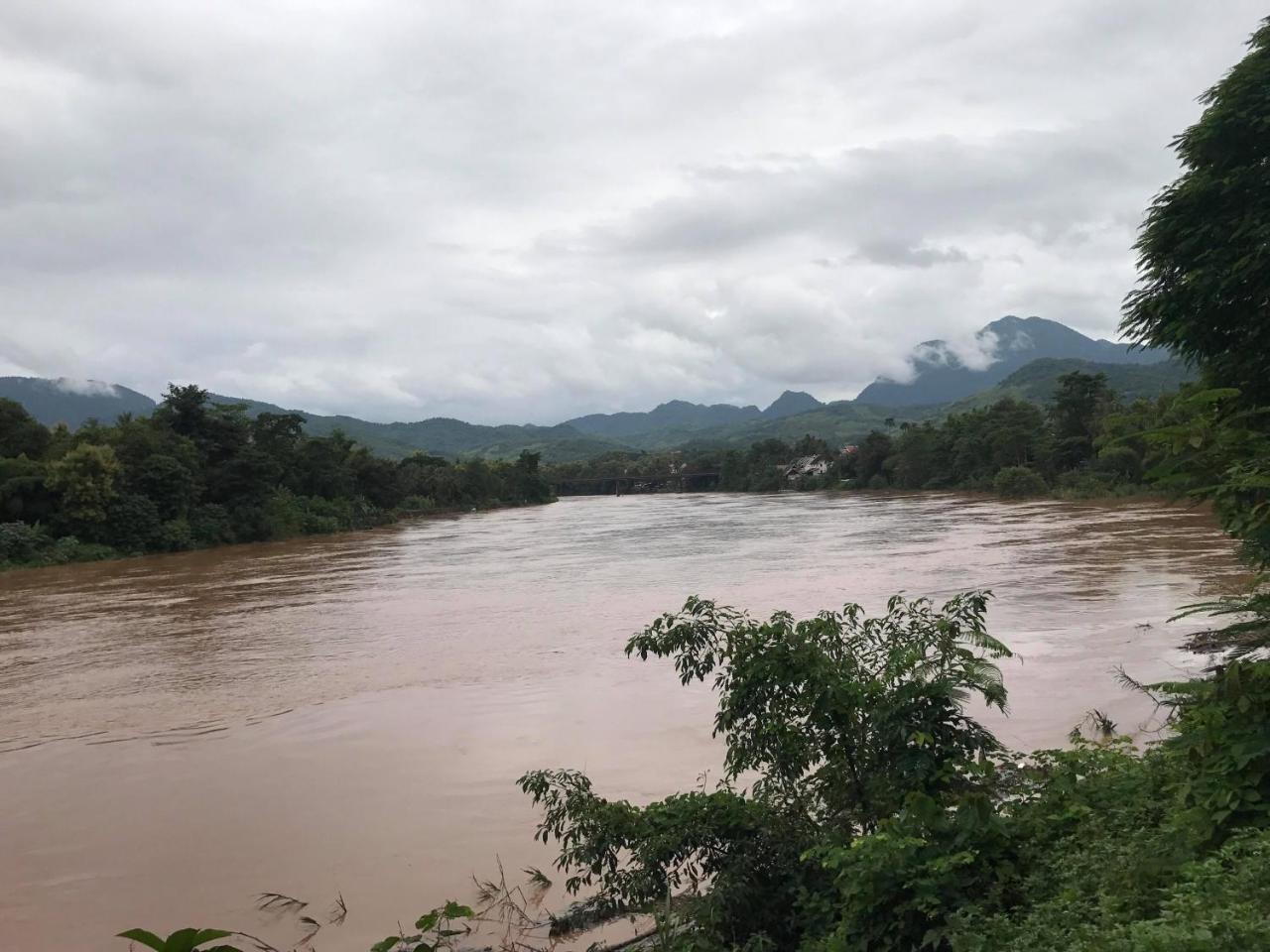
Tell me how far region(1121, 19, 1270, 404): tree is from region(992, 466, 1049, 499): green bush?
47.2 m

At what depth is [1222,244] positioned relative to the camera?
696 cm

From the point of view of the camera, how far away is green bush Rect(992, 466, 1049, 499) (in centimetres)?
5109

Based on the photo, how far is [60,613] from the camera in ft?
69.1

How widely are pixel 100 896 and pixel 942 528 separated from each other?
106ft

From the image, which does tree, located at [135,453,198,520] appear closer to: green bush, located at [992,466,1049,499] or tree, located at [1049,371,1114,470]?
green bush, located at [992,466,1049,499]

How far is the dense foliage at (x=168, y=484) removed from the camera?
114 ft

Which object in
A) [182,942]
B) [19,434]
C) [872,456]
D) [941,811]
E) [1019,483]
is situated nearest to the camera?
[182,942]

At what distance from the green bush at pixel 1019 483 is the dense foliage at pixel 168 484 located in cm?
4058

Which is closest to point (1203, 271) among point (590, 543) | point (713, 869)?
point (713, 869)

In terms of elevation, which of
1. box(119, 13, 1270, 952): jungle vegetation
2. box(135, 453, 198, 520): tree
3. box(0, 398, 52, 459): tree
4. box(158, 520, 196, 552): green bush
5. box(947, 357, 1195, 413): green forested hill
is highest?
box(947, 357, 1195, 413): green forested hill

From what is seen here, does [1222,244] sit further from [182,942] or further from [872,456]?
[872,456]

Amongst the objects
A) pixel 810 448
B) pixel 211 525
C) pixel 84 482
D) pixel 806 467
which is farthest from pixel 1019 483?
pixel 84 482

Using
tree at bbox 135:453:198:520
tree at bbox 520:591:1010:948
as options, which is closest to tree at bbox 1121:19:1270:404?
tree at bbox 520:591:1010:948

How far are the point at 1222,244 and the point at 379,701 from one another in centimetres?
1107
